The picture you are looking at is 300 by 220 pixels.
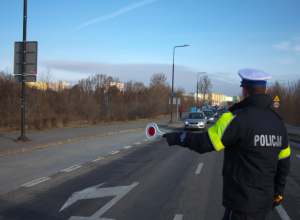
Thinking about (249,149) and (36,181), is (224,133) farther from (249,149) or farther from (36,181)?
(36,181)

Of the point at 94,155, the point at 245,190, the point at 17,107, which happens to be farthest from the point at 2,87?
the point at 245,190

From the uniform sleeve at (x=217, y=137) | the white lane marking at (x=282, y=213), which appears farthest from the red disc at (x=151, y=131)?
the white lane marking at (x=282, y=213)

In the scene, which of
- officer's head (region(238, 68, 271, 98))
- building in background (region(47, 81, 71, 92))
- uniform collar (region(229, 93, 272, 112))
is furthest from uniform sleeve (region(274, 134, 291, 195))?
building in background (region(47, 81, 71, 92))

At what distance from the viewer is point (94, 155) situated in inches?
412

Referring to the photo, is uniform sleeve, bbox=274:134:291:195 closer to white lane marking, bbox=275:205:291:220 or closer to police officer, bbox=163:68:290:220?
police officer, bbox=163:68:290:220

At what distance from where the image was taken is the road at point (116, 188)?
465 cm

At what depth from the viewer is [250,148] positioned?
226 centimetres

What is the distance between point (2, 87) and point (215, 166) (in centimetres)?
1749

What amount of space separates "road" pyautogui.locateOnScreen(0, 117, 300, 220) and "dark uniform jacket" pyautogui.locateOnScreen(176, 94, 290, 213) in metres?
2.39

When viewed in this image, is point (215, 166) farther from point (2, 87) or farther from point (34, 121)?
point (2, 87)

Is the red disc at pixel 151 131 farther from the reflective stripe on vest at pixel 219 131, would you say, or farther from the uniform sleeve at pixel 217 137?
the reflective stripe on vest at pixel 219 131

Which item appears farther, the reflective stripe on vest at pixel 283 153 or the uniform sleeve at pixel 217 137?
the reflective stripe on vest at pixel 283 153

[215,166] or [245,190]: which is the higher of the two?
[245,190]

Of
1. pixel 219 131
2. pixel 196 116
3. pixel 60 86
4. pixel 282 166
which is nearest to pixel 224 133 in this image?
pixel 219 131
